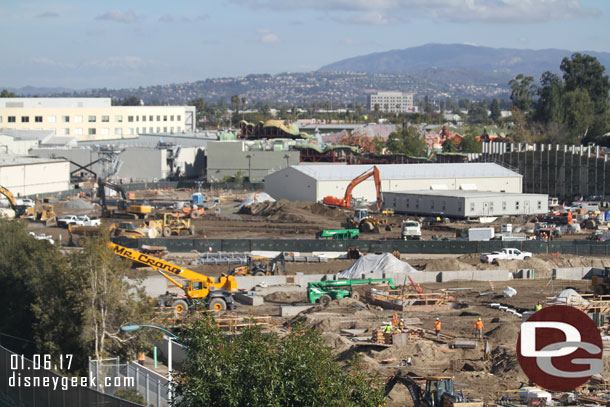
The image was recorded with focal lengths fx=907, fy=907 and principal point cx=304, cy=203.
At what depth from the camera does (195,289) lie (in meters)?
36.8

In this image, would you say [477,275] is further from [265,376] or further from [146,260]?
[265,376]

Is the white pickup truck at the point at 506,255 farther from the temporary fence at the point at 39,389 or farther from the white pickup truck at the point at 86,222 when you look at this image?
the temporary fence at the point at 39,389

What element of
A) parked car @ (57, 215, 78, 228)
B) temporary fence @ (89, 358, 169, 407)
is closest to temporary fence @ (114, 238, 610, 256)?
parked car @ (57, 215, 78, 228)

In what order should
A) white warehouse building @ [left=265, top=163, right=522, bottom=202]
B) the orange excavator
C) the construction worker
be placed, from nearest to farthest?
the construction worker < the orange excavator < white warehouse building @ [left=265, top=163, right=522, bottom=202]

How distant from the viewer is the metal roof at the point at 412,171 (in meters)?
76.7

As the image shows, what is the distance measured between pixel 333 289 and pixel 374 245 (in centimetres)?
1151

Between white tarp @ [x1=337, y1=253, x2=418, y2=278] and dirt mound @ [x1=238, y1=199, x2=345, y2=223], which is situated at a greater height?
white tarp @ [x1=337, y1=253, x2=418, y2=278]

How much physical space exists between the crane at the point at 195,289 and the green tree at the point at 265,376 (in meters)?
17.9

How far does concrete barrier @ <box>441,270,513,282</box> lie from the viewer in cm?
4309

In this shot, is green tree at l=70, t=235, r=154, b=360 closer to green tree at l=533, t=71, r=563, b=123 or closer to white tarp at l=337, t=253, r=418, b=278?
white tarp at l=337, t=253, r=418, b=278

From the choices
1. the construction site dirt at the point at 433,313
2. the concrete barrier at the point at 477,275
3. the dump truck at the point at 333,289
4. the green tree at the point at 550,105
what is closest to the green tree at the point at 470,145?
the green tree at the point at 550,105

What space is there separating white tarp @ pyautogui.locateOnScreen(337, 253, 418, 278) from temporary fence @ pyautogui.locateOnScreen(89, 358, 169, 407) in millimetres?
20928

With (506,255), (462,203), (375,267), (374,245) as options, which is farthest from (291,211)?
(375,267)

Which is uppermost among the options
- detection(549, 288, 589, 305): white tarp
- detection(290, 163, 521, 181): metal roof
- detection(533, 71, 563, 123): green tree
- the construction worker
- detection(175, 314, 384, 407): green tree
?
detection(533, 71, 563, 123): green tree
